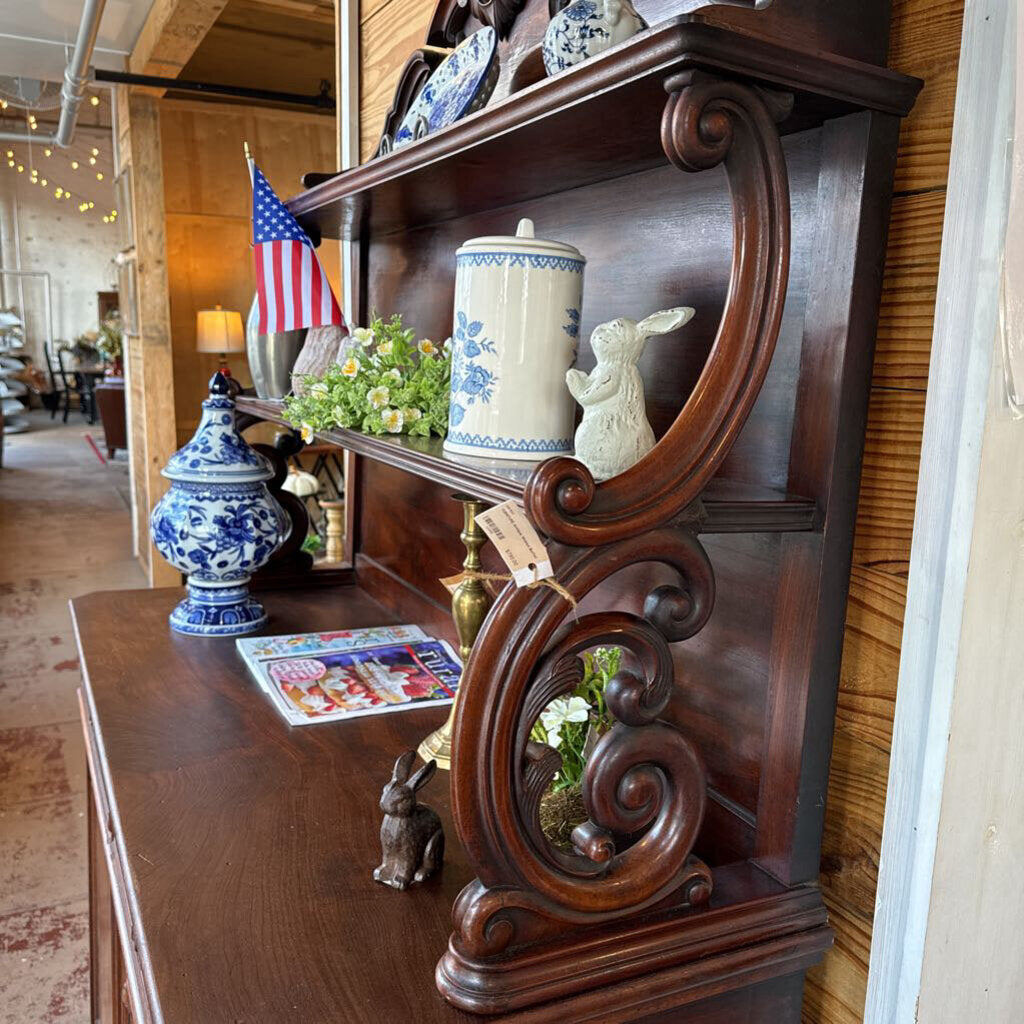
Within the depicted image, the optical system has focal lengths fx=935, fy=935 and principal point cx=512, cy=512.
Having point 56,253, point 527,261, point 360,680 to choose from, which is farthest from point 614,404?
point 56,253

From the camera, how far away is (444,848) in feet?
3.05

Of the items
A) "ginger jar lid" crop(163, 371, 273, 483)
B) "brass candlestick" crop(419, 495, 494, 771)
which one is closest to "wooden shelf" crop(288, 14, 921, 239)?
"brass candlestick" crop(419, 495, 494, 771)

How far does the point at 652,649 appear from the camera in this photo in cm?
70

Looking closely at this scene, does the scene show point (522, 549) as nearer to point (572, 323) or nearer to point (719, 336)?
point (719, 336)

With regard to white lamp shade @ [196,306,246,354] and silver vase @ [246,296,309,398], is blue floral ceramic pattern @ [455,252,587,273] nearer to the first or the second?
silver vase @ [246,296,309,398]

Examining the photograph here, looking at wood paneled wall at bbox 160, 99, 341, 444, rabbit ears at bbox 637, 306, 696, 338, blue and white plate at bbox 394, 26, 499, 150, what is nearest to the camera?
rabbit ears at bbox 637, 306, 696, 338

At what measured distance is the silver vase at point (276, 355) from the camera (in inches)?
61.4

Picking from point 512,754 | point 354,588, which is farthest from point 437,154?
point 354,588

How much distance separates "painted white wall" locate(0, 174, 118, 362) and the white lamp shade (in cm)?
909

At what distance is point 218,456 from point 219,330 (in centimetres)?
398

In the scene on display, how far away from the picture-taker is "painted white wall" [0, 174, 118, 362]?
12.6 m

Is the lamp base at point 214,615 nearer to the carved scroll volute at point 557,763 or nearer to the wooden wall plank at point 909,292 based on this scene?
the carved scroll volute at point 557,763

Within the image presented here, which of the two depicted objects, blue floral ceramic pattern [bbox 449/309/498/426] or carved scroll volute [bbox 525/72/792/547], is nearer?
carved scroll volute [bbox 525/72/792/547]

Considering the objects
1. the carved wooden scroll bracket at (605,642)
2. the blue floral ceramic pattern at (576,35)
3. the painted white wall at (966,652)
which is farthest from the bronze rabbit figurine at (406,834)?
the blue floral ceramic pattern at (576,35)
